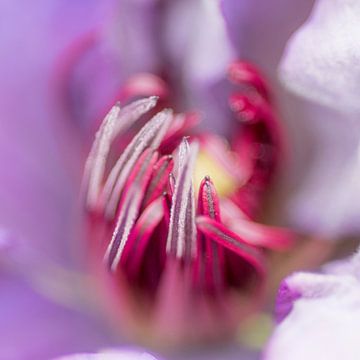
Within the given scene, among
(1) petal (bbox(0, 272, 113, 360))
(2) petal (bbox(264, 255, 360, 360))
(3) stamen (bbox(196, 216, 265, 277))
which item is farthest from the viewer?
(1) petal (bbox(0, 272, 113, 360))

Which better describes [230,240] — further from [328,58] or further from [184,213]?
[328,58]

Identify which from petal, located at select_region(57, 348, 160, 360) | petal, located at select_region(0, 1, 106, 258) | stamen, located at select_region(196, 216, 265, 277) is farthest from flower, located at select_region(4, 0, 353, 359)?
petal, located at select_region(57, 348, 160, 360)

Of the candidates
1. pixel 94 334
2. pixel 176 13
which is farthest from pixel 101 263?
pixel 176 13

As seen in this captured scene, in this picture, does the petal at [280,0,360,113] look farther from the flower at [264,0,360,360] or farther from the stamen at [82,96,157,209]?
the stamen at [82,96,157,209]

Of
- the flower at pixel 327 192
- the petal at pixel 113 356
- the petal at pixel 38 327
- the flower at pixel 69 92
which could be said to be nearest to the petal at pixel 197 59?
the flower at pixel 69 92

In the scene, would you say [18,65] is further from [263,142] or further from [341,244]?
[341,244]

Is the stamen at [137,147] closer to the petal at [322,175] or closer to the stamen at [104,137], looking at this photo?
the stamen at [104,137]

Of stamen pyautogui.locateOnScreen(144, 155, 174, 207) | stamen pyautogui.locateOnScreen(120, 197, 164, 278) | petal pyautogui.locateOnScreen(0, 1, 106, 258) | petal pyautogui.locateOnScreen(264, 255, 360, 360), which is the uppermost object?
petal pyautogui.locateOnScreen(0, 1, 106, 258)
